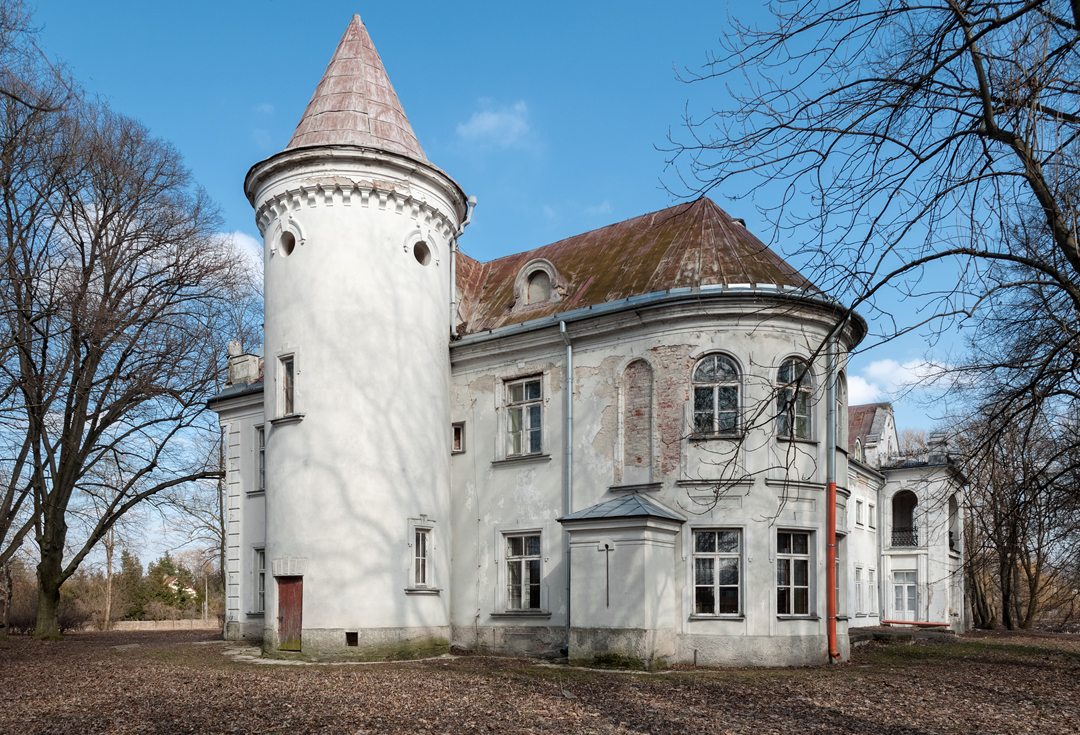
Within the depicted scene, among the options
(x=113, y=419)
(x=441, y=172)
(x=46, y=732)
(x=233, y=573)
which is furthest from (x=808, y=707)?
(x=113, y=419)

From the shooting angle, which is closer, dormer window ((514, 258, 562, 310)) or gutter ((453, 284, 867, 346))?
gutter ((453, 284, 867, 346))

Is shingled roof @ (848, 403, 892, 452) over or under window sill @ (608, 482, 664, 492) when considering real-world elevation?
over

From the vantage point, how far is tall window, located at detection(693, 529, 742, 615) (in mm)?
16516

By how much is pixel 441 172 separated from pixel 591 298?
4116 millimetres

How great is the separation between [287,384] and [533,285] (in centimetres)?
563

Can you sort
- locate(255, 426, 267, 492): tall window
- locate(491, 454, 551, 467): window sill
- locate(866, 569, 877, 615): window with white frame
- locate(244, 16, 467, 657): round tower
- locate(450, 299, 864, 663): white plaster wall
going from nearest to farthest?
locate(450, 299, 864, 663): white plaster wall < locate(244, 16, 467, 657): round tower < locate(491, 454, 551, 467): window sill < locate(255, 426, 267, 492): tall window < locate(866, 569, 877, 615): window with white frame

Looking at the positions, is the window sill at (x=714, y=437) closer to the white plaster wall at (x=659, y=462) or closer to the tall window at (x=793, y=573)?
the white plaster wall at (x=659, y=462)


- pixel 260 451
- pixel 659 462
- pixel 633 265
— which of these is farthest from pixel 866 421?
pixel 260 451

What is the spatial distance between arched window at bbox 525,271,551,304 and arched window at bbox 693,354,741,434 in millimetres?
4443

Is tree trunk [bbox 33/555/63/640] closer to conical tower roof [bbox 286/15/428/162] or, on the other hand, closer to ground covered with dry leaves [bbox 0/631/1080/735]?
ground covered with dry leaves [bbox 0/631/1080/735]

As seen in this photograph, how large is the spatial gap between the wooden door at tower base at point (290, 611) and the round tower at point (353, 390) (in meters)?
0.03

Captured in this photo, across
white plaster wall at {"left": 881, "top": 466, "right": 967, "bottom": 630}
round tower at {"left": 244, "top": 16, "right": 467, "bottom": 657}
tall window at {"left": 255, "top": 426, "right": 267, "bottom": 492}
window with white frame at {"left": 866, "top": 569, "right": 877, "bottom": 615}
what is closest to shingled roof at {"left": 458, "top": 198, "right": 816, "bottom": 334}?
round tower at {"left": 244, "top": 16, "right": 467, "bottom": 657}

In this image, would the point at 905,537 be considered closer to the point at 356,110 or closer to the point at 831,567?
the point at 831,567

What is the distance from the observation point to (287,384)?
1909 centimetres
